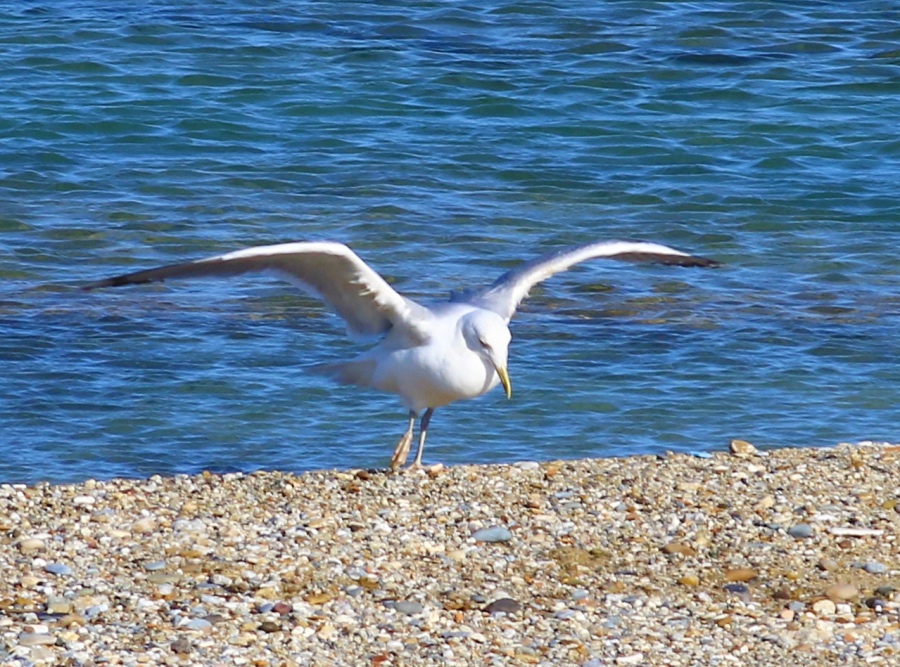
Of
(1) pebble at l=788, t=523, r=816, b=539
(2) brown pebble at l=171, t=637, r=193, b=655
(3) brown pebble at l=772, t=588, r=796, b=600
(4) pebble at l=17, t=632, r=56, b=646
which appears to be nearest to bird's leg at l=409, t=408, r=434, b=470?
(1) pebble at l=788, t=523, r=816, b=539

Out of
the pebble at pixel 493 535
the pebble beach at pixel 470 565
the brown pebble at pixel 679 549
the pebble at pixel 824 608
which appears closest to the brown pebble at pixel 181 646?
the pebble beach at pixel 470 565

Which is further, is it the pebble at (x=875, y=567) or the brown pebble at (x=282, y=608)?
the pebble at (x=875, y=567)

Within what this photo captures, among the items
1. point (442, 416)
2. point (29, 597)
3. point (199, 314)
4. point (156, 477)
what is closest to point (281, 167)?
point (199, 314)

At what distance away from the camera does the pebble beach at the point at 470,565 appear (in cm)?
589

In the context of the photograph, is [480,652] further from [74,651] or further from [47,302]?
[47,302]

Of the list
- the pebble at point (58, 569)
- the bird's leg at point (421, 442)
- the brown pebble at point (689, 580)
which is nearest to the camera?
the pebble at point (58, 569)

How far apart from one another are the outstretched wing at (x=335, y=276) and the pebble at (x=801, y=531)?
1.99m

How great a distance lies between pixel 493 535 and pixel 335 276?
1.60 metres

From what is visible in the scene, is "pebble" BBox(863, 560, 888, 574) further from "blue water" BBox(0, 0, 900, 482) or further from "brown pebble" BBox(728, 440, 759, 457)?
"blue water" BBox(0, 0, 900, 482)

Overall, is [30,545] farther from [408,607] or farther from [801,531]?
[801,531]

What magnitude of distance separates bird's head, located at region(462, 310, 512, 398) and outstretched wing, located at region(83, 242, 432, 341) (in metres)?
0.23

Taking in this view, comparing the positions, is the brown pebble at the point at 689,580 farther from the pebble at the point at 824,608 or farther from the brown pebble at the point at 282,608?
the brown pebble at the point at 282,608

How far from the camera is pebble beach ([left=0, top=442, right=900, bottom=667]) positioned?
5891mm

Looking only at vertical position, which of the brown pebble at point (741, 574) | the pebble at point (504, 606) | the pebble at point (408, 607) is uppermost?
the pebble at point (408, 607)
